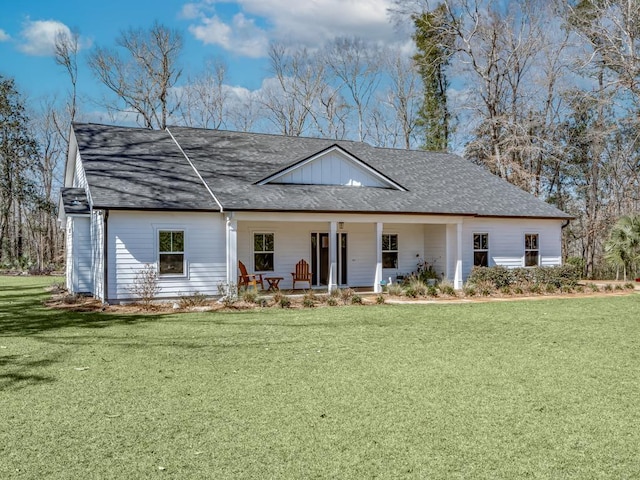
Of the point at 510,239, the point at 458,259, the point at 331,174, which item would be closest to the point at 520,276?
the point at 458,259

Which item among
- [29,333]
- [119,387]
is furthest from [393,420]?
[29,333]

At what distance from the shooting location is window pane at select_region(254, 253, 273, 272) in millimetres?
17641

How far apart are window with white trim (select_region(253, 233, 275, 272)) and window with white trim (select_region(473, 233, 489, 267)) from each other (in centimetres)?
748

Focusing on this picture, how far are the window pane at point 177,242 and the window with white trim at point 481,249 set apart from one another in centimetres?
1050

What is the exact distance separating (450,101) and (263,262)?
78.0 feet

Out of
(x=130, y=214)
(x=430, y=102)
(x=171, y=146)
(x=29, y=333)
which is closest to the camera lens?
(x=29, y=333)

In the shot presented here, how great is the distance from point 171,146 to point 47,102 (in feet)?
96.1

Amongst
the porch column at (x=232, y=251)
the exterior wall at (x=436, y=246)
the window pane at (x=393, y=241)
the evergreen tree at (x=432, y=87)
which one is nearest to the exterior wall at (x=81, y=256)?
the porch column at (x=232, y=251)

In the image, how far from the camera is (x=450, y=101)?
3650 cm

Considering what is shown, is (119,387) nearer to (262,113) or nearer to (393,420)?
(393,420)

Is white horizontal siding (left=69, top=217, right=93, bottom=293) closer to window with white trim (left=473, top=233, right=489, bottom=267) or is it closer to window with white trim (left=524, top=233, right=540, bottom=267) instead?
window with white trim (left=473, top=233, right=489, bottom=267)

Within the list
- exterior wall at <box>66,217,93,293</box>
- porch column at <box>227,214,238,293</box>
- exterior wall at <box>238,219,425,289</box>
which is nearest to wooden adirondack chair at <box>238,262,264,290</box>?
porch column at <box>227,214,238,293</box>

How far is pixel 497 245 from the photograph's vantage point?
20156 mm

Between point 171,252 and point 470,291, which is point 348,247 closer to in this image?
point 470,291
